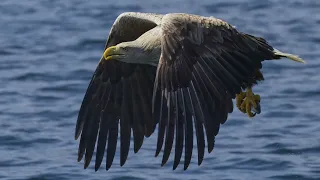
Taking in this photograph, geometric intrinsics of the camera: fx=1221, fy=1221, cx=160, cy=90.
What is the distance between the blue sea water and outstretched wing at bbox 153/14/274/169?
2270 mm

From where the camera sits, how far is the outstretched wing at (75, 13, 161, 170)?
1050 centimetres

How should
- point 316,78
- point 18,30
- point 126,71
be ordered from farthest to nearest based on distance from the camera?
1. point 18,30
2. point 316,78
3. point 126,71

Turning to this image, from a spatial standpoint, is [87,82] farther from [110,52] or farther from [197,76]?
[197,76]

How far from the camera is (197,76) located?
899 centimetres

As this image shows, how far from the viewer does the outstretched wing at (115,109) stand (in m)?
10.5

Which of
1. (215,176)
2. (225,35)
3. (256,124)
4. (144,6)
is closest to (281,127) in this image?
(256,124)

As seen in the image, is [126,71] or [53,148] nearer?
[126,71]

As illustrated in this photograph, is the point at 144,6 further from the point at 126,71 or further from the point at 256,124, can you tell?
the point at 126,71

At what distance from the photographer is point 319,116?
13148 millimetres

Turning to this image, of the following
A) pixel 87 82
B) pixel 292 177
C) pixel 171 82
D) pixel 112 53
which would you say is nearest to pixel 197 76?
pixel 171 82

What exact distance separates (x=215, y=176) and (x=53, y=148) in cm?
190

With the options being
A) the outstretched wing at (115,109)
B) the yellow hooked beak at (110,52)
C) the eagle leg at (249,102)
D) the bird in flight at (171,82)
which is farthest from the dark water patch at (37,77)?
the yellow hooked beak at (110,52)

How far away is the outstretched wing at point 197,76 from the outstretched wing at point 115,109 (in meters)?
1.13

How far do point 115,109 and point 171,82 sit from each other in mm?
1774
